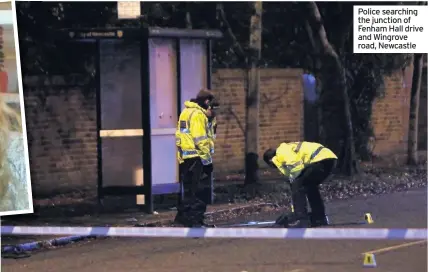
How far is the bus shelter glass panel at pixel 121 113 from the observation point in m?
11.3

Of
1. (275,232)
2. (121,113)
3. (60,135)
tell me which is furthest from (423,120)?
(275,232)

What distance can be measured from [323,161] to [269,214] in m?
2.18

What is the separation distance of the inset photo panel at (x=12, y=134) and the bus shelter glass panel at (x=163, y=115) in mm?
3219

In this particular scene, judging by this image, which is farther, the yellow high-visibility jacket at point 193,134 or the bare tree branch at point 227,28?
the bare tree branch at point 227,28

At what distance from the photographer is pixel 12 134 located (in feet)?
26.5

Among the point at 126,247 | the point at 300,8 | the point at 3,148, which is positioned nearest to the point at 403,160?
the point at 300,8

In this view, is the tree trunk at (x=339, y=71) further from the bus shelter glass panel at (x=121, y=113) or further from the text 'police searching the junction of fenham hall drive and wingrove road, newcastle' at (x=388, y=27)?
the bus shelter glass panel at (x=121, y=113)

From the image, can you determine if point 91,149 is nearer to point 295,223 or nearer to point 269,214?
point 269,214

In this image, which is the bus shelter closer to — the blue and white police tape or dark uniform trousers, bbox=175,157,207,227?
dark uniform trousers, bbox=175,157,207,227

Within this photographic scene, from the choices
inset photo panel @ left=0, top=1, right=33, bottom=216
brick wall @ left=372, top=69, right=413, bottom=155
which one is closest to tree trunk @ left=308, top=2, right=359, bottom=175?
brick wall @ left=372, top=69, right=413, bottom=155

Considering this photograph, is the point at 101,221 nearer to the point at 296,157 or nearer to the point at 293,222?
the point at 293,222

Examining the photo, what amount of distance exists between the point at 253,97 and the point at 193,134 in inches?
153

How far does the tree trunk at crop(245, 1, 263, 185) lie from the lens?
43.0 ft

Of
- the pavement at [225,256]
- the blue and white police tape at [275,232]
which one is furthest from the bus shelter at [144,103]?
the blue and white police tape at [275,232]
